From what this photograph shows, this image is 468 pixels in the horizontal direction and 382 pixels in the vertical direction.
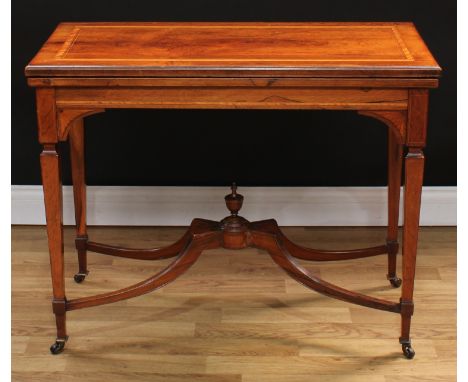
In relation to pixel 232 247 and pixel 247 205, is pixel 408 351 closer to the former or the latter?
pixel 232 247

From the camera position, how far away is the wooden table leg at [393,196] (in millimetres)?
3105

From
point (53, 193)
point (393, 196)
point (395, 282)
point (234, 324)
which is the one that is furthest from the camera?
point (395, 282)

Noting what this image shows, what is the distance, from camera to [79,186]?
3195mm

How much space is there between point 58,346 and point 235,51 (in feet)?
3.28

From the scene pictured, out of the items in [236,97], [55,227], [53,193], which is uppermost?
[236,97]

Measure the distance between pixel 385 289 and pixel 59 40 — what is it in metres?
1.32

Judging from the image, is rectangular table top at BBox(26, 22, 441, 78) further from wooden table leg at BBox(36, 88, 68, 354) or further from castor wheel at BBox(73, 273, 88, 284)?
castor wheel at BBox(73, 273, 88, 284)

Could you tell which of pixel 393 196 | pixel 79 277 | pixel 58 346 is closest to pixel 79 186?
pixel 79 277

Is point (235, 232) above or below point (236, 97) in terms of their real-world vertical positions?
below

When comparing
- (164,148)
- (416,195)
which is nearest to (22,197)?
(164,148)

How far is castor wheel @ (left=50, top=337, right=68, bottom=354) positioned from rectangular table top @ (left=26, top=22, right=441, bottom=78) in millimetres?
810

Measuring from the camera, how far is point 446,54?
346cm

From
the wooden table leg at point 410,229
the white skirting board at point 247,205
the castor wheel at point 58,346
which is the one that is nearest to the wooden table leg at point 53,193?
the castor wheel at point 58,346

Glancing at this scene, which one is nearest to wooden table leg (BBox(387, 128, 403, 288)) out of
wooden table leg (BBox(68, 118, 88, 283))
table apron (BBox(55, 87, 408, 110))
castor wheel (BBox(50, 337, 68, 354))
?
table apron (BBox(55, 87, 408, 110))
